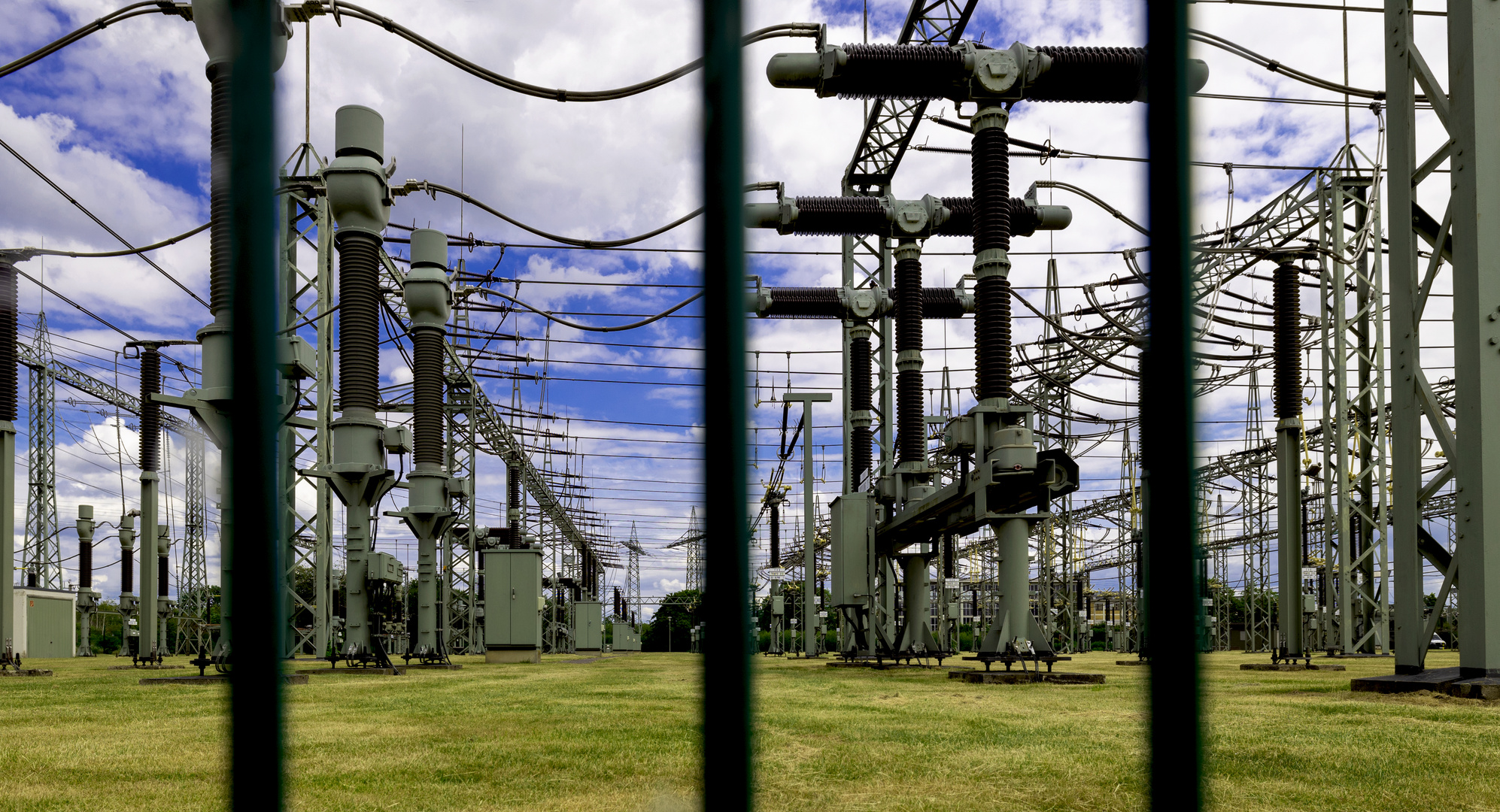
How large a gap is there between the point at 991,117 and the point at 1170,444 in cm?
895

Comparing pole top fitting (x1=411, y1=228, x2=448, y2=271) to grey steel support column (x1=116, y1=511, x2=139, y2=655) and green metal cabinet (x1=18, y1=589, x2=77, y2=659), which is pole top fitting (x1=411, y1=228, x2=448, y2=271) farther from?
green metal cabinet (x1=18, y1=589, x2=77, y2=659)

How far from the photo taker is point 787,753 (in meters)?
3.86

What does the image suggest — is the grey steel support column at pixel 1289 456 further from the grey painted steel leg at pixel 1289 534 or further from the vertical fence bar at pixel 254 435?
the vertical fence bar at pixel 254 435

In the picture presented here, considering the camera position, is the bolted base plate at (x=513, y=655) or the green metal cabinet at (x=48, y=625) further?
the green metal cabinet at (x=48, y=625)

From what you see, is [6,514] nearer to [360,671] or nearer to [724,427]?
[360,671]

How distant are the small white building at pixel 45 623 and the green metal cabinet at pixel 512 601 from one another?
17407 millimetres

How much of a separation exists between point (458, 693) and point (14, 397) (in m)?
7.98

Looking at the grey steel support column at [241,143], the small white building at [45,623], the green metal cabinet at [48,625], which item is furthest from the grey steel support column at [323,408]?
the green metal cabinet at [48,625]

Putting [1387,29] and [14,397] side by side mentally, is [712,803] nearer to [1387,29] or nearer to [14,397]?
[1387,29]

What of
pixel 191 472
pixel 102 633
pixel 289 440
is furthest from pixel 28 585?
pixel 289 440

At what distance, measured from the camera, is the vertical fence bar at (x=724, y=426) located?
2.59 ft

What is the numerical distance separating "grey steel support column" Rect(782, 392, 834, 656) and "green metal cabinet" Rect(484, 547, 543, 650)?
482 centimetres

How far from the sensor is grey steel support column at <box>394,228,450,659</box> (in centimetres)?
1327

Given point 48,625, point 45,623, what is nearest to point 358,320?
point 45,623
